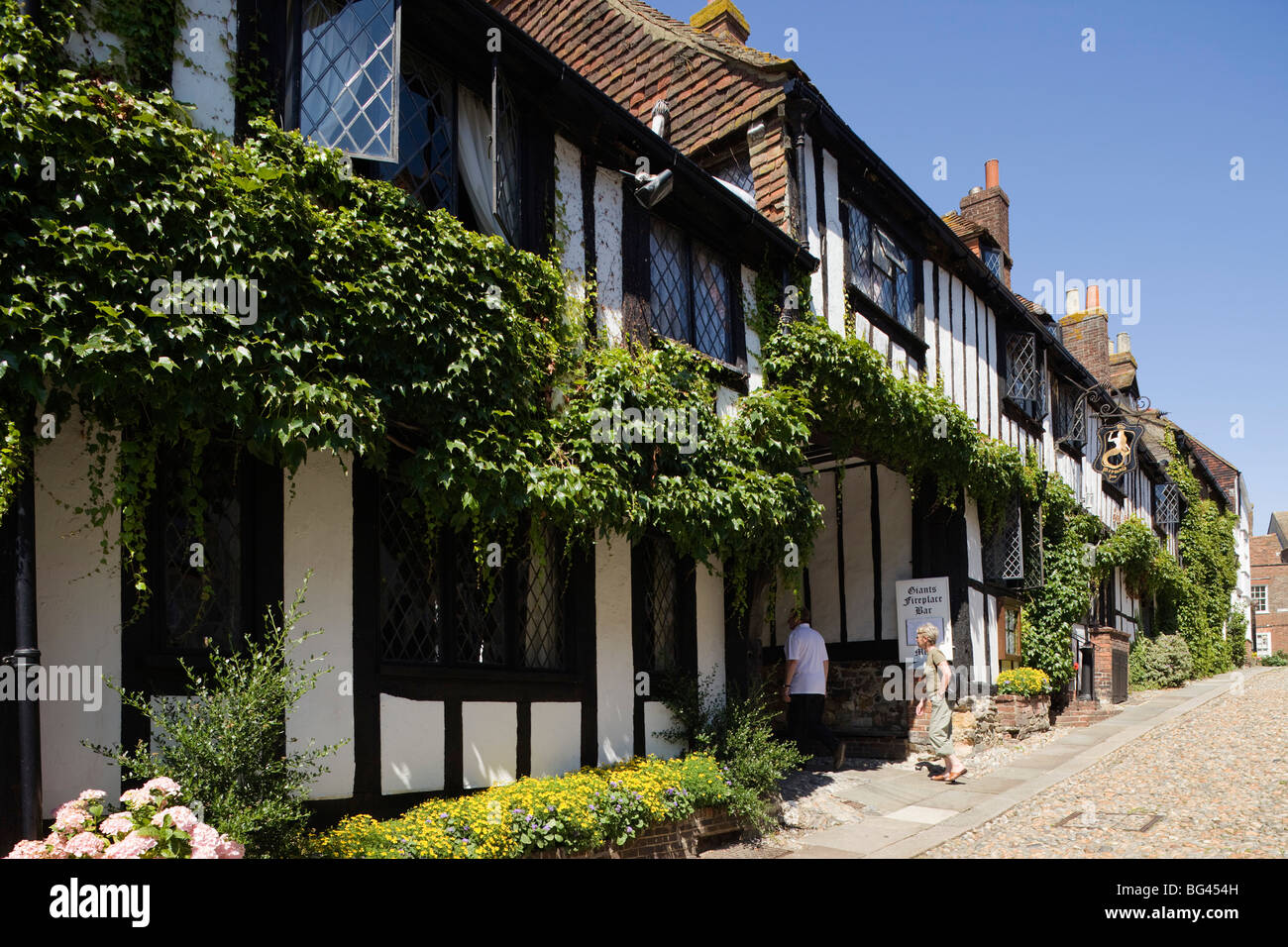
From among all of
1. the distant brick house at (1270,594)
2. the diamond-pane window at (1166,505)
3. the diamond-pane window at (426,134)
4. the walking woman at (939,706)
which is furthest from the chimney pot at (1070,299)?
the distant brick house at (1270,594)

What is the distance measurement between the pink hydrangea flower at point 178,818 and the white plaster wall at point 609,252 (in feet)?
15.9

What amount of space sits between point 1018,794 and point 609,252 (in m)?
6.03

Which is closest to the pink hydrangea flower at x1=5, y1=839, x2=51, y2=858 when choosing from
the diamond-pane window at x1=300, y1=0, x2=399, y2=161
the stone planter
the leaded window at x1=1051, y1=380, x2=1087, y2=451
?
the diamond-pane window at x1=300, y1=0, x2=399, y2=161

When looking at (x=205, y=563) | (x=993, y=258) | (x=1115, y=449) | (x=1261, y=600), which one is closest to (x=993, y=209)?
(x=993, y=258)

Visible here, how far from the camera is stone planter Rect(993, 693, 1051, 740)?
42.5 ft

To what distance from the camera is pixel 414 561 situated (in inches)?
257

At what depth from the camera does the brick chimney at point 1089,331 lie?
80.1 feet

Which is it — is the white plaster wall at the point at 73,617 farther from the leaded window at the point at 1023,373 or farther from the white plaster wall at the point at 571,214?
the leaded window at the point at 1023,373

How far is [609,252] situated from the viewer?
8.24 meters

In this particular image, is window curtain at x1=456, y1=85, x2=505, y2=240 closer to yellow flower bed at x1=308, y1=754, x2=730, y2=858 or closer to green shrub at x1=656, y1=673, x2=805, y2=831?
yellow flower bed at x1=308, y1=754, x2=730, y2=858

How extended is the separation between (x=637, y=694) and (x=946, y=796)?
3245mm

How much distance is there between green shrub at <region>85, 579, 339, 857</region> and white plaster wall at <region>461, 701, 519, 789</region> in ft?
5.09
